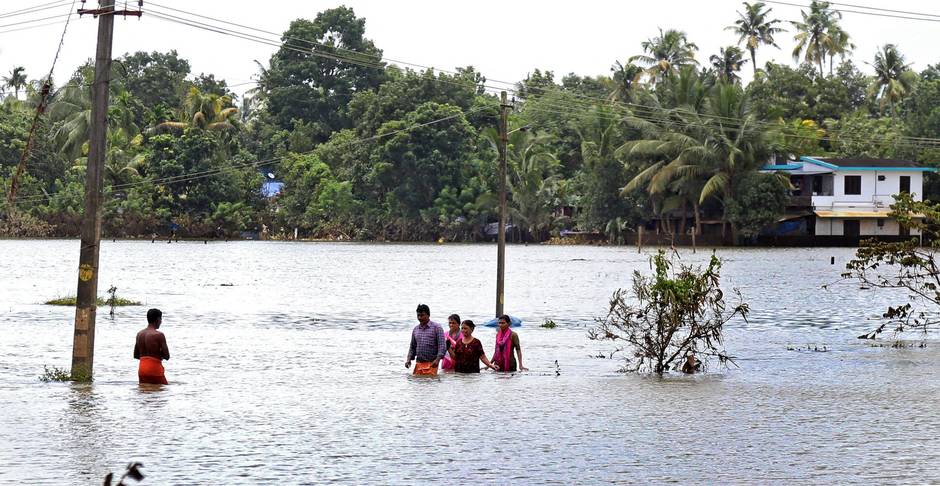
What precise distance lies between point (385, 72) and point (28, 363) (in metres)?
112

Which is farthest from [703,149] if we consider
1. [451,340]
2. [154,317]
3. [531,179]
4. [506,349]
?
[154,317]

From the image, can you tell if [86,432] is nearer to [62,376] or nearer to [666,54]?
[62,376]

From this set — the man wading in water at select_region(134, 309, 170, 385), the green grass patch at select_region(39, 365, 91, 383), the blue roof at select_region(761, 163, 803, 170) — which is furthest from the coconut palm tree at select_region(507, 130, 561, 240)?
the man wading in water at select_region(134, 309, 170, 385)

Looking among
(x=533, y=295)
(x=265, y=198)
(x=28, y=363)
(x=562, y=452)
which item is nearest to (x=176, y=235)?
(x=265, y=198)

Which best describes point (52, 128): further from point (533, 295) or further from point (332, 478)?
point (332, 478)

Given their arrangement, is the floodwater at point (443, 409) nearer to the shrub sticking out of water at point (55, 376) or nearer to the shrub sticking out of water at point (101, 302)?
the shrub sticking out of water at point (55, 376)

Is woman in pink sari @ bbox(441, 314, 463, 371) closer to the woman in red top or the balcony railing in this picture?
the woman in red top

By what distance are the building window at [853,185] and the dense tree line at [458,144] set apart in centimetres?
440

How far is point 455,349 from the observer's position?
21.7 meters

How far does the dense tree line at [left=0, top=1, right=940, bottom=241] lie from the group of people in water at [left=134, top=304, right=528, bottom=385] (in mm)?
71409

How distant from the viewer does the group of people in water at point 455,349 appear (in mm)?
20797

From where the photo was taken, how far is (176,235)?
119 m

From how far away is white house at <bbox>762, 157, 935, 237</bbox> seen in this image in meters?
93.2

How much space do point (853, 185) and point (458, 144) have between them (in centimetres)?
3324
